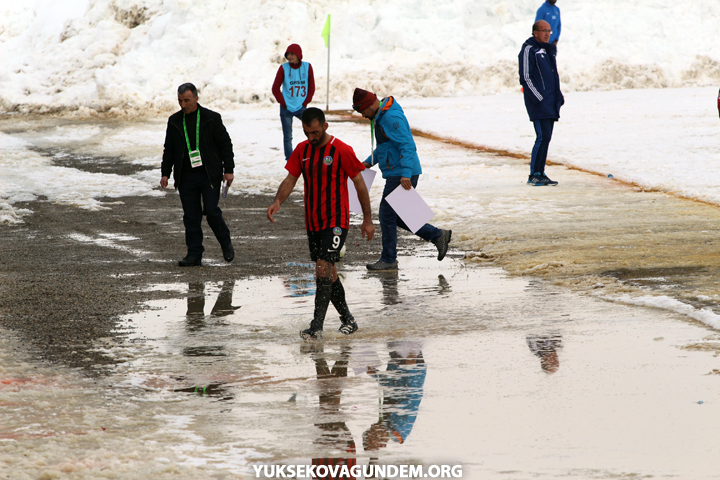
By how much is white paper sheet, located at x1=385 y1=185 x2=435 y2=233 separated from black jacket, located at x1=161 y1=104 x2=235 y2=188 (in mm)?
1680

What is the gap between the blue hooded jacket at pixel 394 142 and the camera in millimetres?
8023

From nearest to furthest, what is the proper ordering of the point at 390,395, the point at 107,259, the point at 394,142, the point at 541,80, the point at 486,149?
the point at 390,395, the point at 394,142, the point at 107,259, the point at 541,80, the point at 486,149

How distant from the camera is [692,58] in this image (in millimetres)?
28766

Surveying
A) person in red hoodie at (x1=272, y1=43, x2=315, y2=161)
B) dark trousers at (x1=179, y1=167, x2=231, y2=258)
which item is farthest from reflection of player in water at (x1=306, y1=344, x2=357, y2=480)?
person in red hoodie at (x1=272, y1=43, x2=315, y2=161)

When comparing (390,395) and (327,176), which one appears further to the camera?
(327,176)

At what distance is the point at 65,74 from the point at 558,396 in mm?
26605

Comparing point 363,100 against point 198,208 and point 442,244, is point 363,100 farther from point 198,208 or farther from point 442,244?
point 198,208

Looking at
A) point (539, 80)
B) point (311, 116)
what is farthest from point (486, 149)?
point (311, 116)

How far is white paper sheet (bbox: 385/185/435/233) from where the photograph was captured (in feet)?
26.6

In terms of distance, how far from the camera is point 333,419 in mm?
4258

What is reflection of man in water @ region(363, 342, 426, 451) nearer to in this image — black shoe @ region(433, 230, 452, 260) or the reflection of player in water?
the reflection of player in water

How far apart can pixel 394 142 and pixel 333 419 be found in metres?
4.23

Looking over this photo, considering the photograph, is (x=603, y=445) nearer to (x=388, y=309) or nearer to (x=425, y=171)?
(x=388, y=309)

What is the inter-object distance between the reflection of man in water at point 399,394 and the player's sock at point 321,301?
0.53 metres
